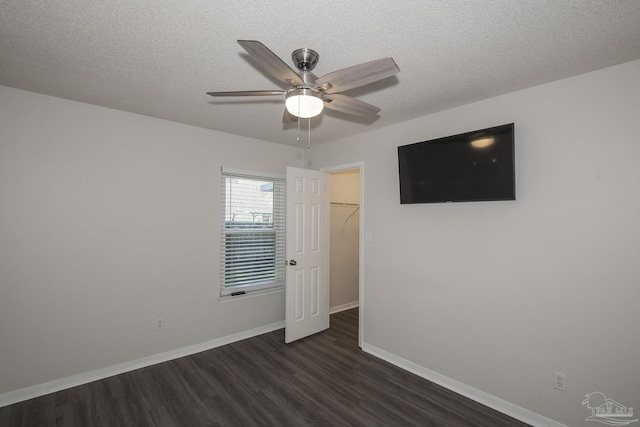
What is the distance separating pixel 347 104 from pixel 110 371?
326cm

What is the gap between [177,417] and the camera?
2.23 meters

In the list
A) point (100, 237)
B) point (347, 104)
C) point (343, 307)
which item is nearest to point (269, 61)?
point (347, 104)

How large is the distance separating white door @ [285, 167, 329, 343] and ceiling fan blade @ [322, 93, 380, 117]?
5.60 feet

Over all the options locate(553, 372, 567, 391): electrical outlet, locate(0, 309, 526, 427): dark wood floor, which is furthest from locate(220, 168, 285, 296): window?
locate(553, 372, 567, 391): electrical outlet

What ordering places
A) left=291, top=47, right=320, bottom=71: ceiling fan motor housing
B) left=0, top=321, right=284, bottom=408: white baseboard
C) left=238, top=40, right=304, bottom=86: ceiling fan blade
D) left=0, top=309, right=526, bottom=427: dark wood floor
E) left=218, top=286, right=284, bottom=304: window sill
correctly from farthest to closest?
left=218, top=286, right=284, bottom=304: window sill < left=0, top=321, right=284, bottom=408: white baseboard < left=0, top=309, right=526, bottom=427: dark wood floor < left=291, top=47, right=320, bottom=71: ceiling fan motor housing < left=238, top=40, right=304, bottom=86: ceiling fan blade

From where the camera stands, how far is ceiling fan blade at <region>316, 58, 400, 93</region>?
140cm

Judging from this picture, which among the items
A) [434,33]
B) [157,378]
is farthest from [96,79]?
[157,378]

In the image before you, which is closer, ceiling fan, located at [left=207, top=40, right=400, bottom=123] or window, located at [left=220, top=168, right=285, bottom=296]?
ceiling fan, located at [left=207, top=40, right=400, bottom=123]

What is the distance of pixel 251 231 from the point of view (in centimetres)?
379

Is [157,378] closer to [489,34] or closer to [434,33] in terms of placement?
[434,33]

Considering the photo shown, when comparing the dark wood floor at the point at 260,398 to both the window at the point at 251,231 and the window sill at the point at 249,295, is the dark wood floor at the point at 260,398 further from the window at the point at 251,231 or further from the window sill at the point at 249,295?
the window at the point at 251,231

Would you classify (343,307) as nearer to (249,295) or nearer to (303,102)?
(249,295)

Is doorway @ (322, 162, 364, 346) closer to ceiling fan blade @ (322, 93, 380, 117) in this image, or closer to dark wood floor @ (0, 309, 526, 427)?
dark wood floor @ (0, 309, 526, 427)

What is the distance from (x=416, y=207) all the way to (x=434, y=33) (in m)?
1.69
